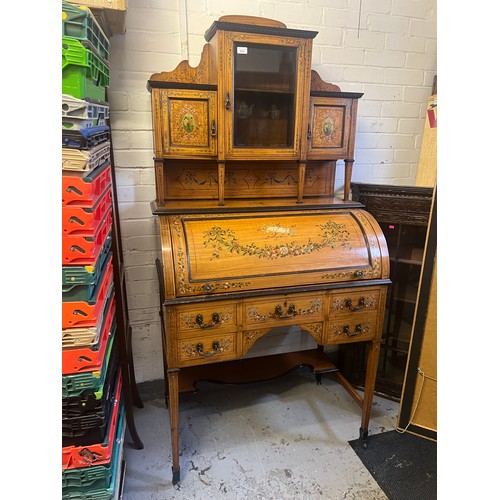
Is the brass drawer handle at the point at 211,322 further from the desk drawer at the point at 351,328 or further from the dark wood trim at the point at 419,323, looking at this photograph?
the dark wood trim at the point at 419,323

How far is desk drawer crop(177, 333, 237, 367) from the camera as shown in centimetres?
150

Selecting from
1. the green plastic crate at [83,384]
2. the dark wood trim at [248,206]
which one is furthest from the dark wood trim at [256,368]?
the dark wood trim at [248,206]

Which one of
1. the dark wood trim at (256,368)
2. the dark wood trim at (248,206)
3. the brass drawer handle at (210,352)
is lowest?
the dark wood trim at (256,368)

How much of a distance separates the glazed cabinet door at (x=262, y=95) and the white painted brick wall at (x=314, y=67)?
1.25 feet

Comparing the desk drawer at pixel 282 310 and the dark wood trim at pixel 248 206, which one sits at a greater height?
the dark wood trim at pixel 248 206

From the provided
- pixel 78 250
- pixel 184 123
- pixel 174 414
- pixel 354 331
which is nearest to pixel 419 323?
pixel 354 331

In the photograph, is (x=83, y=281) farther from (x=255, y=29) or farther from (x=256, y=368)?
(x=256, y=368)

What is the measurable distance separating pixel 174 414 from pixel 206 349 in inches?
12.9

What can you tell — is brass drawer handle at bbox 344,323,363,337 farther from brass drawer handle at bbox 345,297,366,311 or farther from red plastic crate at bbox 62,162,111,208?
red plastic crate at bbox 62,162,111,208

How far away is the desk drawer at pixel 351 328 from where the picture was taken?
1.70 m

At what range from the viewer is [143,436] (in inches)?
76.5

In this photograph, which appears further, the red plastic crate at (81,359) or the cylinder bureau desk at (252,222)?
the cylinder bureau desk at (252,222)
